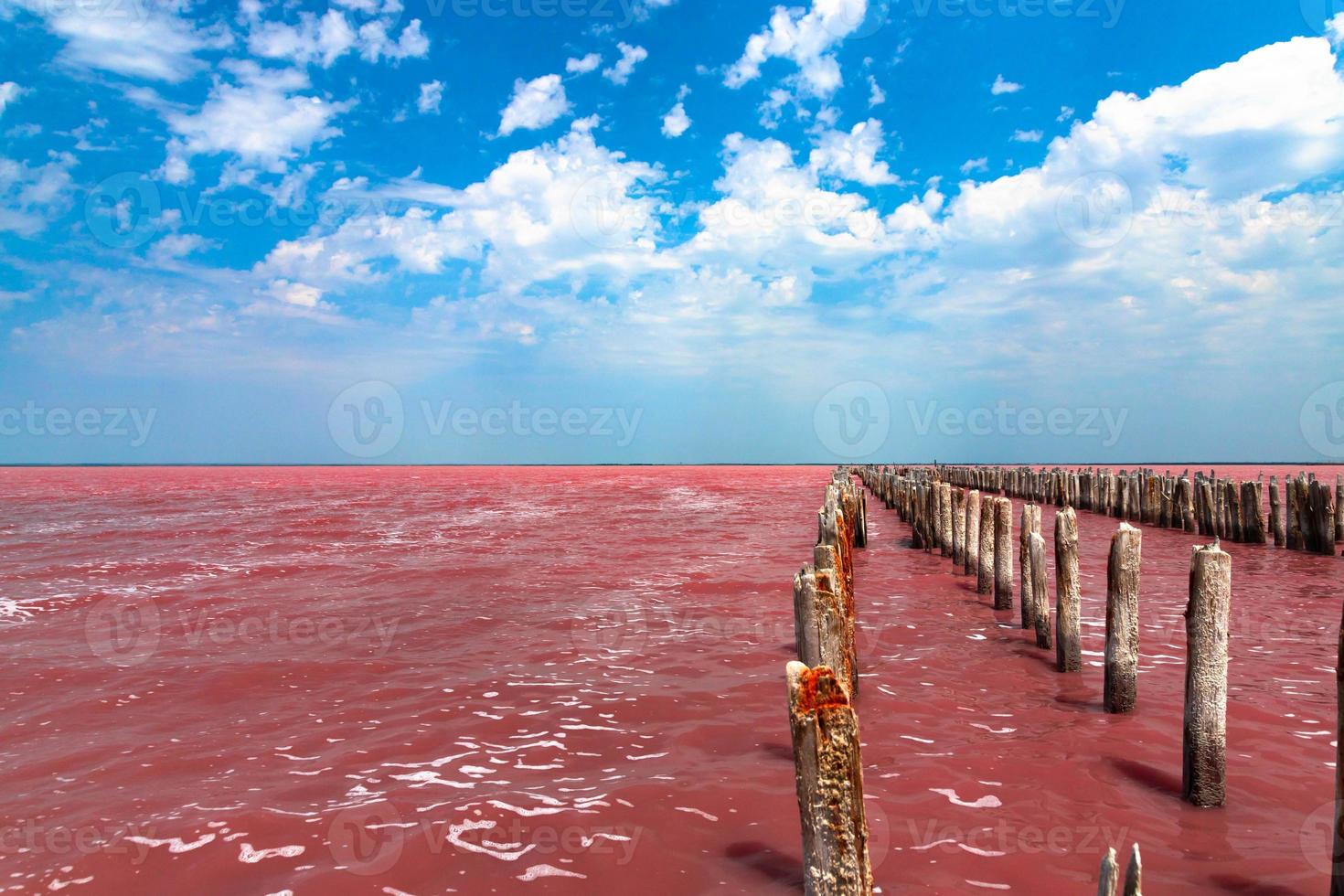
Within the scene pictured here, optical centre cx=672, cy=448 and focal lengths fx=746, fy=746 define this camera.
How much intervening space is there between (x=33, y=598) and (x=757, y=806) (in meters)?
11.6

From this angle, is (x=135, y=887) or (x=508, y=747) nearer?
(x=135, y=887)

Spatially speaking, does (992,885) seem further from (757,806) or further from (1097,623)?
(1097,623)

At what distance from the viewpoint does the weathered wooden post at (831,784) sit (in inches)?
116

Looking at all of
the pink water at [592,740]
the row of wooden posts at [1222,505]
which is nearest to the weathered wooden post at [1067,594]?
the pink water at [592,740]

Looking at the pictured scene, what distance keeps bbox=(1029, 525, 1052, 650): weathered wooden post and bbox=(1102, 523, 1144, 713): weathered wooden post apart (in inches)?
67.4

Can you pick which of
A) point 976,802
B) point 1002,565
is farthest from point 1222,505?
point 976,802

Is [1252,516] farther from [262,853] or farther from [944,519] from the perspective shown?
[262,853]

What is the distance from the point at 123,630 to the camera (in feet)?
29.0

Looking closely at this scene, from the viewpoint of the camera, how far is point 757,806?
4277 mm

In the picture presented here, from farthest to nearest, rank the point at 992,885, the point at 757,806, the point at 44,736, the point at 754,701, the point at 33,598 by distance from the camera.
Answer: the point at 33,598 < the point at 754,701 < the point at 44,736 < the point at 757,806 < the point at 992,885

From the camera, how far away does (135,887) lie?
3.62 meters

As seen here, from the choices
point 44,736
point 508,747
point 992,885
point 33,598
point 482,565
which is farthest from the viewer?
point 482,565

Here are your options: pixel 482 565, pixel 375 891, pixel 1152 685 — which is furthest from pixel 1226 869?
pixel 482 565

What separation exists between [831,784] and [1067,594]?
14.7ft
